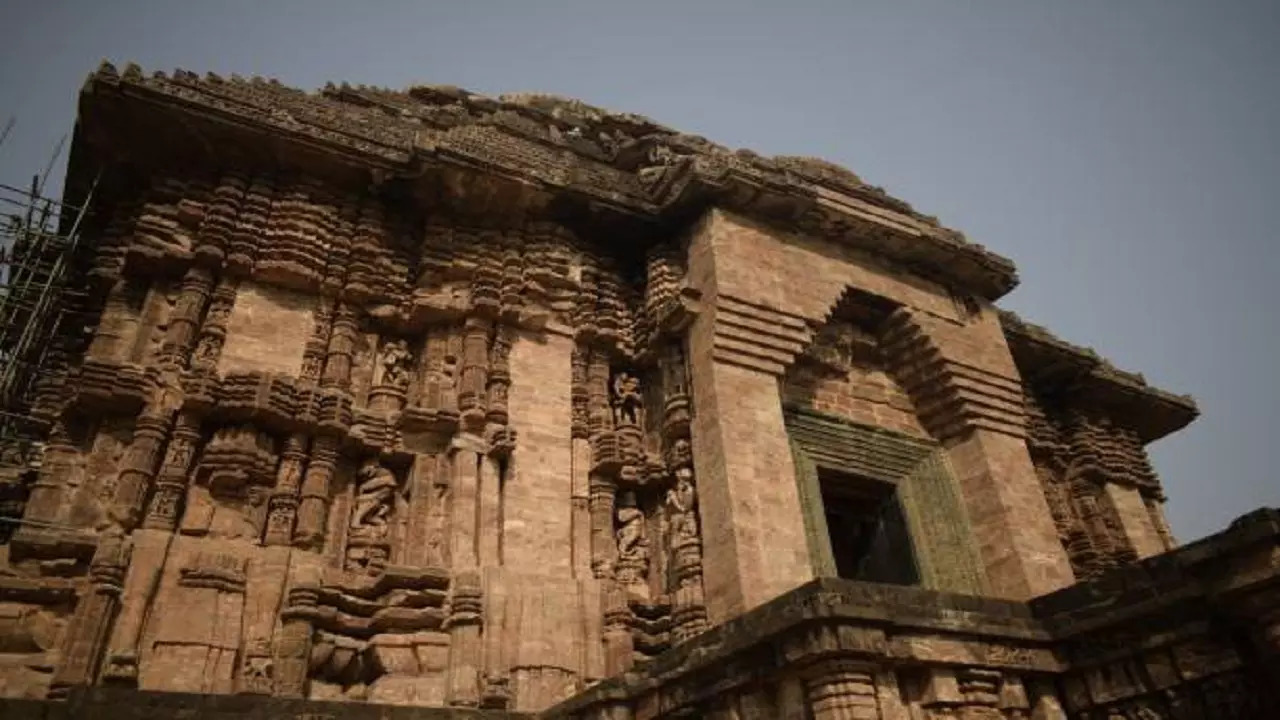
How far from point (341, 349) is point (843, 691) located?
707 centimetres

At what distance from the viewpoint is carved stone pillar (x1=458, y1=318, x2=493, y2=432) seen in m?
9.66

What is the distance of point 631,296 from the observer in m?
12.0

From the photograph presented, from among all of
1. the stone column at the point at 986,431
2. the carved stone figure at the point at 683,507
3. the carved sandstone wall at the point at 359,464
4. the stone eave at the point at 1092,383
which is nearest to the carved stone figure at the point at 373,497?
the carved sandstone wall at the point at 359,464

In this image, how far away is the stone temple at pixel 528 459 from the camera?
18.0ft

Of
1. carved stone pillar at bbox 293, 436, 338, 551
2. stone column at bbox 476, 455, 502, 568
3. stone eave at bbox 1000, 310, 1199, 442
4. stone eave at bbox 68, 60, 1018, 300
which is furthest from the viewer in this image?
stone eave at bbox 1000, 310, 1199, 442

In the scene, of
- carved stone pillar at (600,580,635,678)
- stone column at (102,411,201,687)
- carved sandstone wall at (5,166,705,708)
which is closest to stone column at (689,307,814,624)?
carved sandstone wall at (5,166,705,708)

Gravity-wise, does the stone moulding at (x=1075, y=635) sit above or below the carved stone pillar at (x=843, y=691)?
above

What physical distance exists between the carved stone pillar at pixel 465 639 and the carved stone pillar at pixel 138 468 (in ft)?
9.82

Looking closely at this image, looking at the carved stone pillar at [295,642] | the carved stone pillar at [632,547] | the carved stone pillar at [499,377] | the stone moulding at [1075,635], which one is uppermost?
the carved stone pillar at [499,377]

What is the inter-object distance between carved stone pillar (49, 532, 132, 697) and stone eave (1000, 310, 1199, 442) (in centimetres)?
1363

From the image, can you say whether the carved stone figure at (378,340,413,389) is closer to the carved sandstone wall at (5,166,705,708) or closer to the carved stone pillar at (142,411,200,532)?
the carved sandstone wall at (5,166,705,708)

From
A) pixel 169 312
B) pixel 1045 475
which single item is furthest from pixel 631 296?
pixel 1045 475

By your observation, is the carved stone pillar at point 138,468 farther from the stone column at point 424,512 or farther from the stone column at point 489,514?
the stone column at point 489,514

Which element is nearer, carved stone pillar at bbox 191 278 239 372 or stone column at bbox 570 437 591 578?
carved stone pillar at bbox 191 278 239 372
